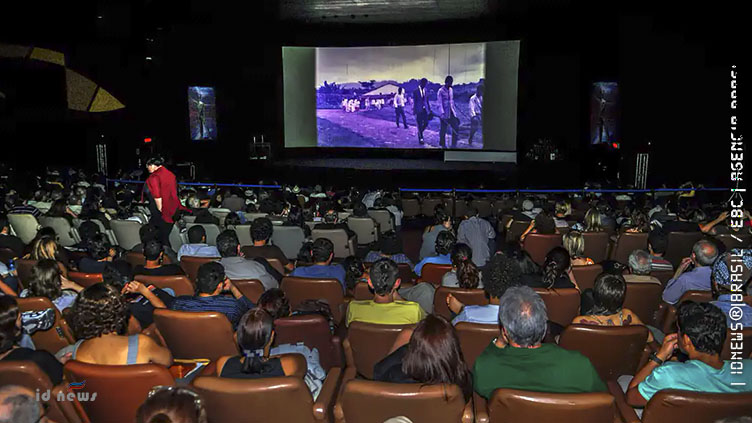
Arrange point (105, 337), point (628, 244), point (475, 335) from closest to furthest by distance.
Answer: point (105, 337), point (475, 335), point (628, 244)

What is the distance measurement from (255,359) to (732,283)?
10.7ft

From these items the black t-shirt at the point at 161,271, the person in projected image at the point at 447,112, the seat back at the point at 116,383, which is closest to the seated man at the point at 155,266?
the black t-shirt at the point at 161,271

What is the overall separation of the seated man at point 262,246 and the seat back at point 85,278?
1.87 metres

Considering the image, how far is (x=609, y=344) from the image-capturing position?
3.36 m

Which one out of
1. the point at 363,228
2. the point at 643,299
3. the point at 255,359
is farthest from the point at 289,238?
the point at 255,359

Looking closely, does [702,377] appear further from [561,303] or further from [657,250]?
[657,250]

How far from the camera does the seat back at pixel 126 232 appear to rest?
7758mm

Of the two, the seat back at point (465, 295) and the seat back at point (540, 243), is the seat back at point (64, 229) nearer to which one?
the seat back at point (465, 295)

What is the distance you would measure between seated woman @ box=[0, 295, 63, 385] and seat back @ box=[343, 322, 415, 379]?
1.59 meters

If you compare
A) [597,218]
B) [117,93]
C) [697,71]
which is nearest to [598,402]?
[597,218]

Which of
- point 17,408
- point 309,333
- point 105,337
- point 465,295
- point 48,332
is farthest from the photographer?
point 465,295

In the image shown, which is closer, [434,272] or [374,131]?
[434,272]

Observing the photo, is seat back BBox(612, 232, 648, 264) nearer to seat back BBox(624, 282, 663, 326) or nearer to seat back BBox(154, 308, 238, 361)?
seat back BBox(624, 282, 663, 326)

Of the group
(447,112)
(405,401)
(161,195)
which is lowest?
(405,401)
